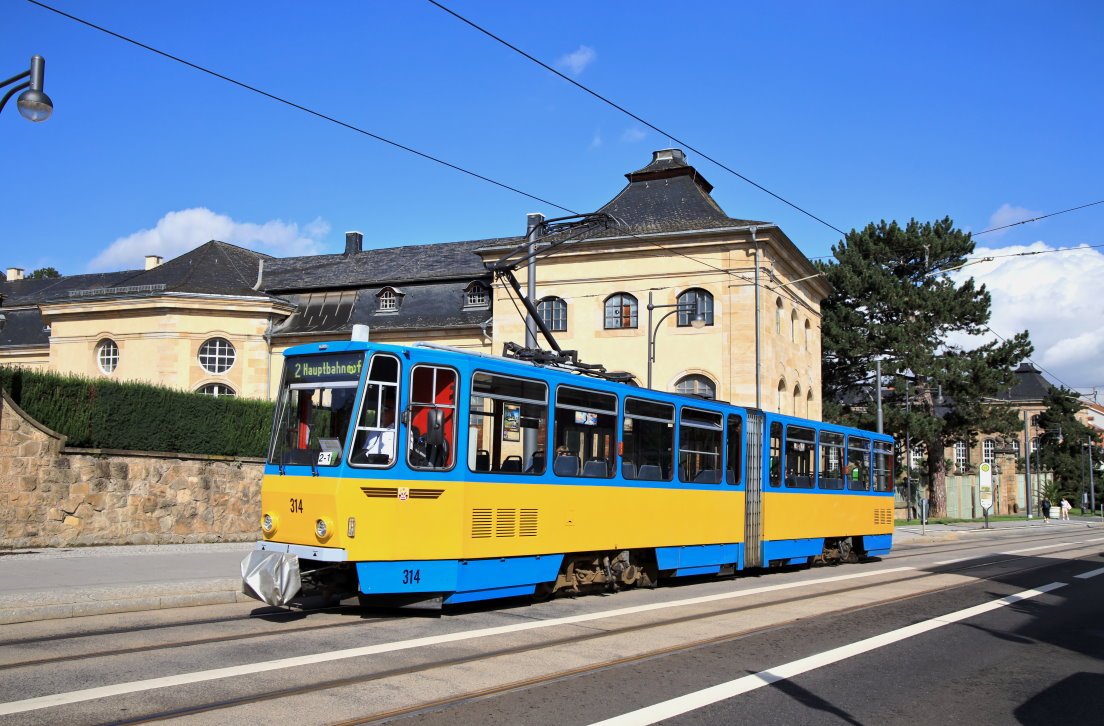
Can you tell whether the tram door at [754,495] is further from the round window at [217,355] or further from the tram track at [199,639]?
the round window at [217,355]

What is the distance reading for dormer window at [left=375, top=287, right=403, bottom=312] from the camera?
45281 millimetres

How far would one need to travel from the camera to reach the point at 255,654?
27.7 feet

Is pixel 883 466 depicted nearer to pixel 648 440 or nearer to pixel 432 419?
pixel 648 440

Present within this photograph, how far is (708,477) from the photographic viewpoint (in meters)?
16.2

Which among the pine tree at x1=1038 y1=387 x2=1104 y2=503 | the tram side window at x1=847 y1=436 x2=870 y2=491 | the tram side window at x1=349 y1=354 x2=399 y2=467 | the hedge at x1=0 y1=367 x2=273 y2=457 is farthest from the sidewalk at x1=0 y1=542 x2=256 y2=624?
the pine tree at x1=1038 y1=387 x2=1104 y2=503

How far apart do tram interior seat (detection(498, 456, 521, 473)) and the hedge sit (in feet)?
23.3

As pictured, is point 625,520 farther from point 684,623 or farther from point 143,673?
point 143,673

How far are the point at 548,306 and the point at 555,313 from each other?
0.43 m

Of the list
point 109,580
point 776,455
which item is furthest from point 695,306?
point 109,580

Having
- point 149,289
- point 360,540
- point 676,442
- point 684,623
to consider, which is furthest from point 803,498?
point 149,289

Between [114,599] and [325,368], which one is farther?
[114,599]

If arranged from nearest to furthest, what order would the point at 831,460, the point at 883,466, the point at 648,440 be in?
the point at 648,440 < the point at 831,460 < the point at 883,466

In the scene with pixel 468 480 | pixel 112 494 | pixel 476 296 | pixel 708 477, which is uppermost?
pixel 476 296

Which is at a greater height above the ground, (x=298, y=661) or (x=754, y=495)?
(x=754, y=495)
